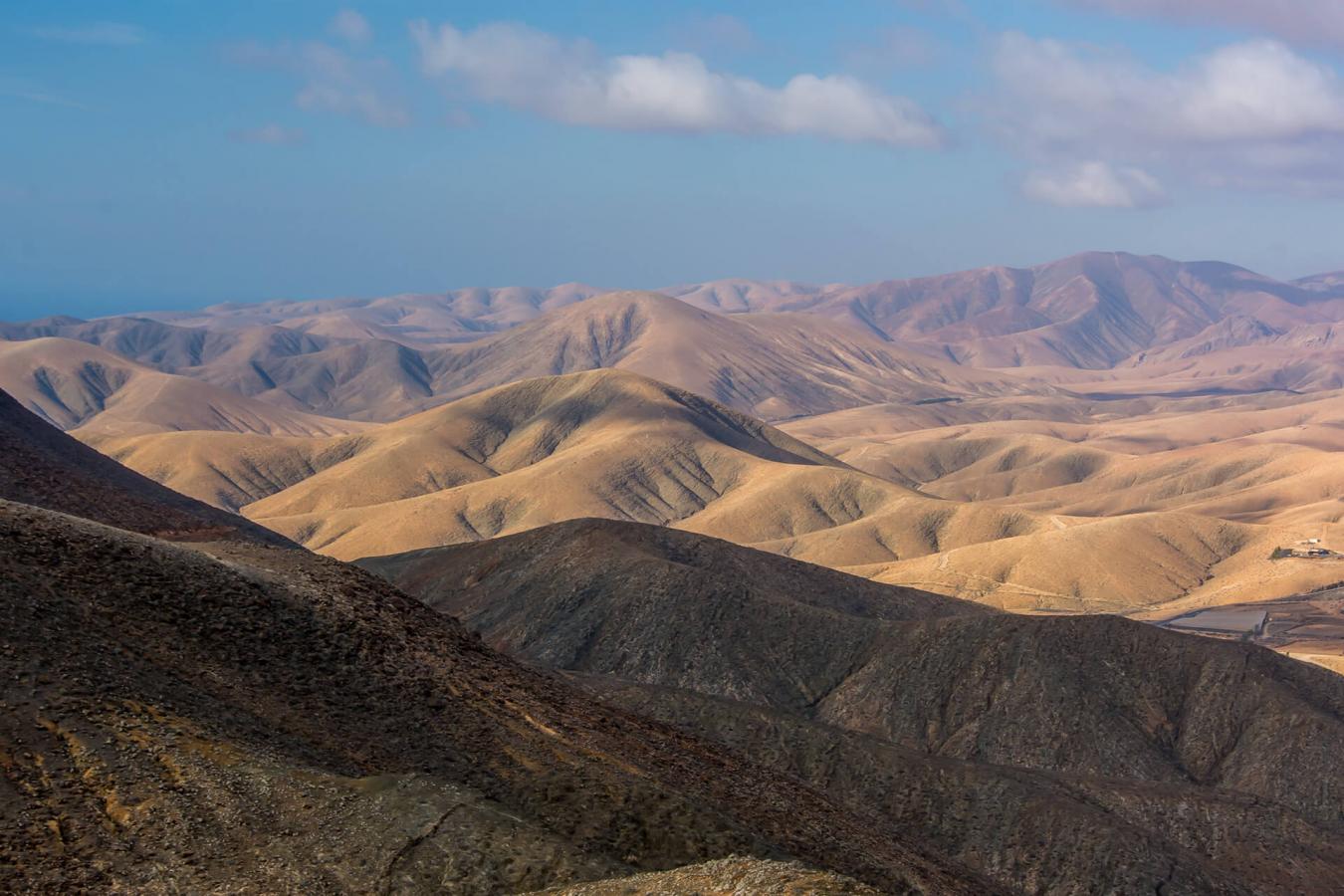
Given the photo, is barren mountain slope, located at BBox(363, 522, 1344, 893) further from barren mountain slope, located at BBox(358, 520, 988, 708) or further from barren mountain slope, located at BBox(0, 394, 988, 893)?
barren mountain slope, located at BBox(0, 394, 988, 893)

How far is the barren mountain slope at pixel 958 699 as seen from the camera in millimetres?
68938

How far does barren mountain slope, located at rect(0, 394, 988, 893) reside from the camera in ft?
118

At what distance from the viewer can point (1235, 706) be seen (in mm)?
88250

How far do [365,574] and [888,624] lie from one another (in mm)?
48434

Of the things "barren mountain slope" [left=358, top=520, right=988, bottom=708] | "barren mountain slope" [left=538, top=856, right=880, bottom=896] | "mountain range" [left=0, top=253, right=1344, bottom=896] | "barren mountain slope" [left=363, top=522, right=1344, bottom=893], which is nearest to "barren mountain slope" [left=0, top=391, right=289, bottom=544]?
"mountain range" [left=0, top=253, right=1344, bottom=896]

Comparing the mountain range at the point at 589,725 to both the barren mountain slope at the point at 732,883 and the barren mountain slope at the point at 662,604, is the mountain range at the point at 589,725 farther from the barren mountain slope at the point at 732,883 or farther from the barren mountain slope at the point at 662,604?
the barren mountain slope at the point at 662,604

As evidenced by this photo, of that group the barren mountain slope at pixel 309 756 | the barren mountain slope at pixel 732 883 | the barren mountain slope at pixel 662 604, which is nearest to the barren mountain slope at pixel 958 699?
the barren mountain slope at pixel 662 604

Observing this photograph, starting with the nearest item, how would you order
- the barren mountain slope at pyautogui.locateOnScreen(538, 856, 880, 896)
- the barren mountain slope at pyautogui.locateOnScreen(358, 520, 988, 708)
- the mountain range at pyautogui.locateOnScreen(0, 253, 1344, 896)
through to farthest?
the barren mountain slope at pyautogui.locateOnScreen(538, 856, 880, 896) → the mountain range at pyautogui.locateOnScreen(0, 253, 1344, 896) → the barren mountain slope at pyautogui.locateOnScreen(358, 520, 988, 708)

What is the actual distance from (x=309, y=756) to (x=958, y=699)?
5653cm

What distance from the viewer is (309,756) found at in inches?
1702

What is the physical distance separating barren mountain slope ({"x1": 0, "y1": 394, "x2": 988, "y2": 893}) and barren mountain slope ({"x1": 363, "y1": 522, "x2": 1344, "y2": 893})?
12.2 metres

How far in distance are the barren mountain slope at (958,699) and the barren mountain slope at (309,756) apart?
12208 millimetres

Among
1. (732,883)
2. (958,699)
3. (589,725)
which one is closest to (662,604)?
(958,699)

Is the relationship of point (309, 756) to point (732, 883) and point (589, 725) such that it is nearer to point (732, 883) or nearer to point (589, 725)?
point (589, 725)
